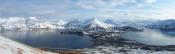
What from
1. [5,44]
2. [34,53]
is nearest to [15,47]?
[5,44]

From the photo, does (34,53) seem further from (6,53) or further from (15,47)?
(6,53)

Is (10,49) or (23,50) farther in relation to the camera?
(23,50)

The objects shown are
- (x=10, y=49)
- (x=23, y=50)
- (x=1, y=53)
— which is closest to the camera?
(x=1, y=53)

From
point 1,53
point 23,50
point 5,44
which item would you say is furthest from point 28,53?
point 1,53

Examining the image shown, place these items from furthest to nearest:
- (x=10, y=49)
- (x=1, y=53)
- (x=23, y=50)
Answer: (x=23, y=50) → (x=10, y=49) → (x=1, y=53)

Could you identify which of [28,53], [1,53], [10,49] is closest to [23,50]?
[28,53]

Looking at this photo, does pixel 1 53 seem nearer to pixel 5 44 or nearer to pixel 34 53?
pixel 5 44

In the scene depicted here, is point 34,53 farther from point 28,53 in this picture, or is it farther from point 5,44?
Result: point 5,44

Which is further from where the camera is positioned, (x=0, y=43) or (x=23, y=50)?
(x=23, y=50)
